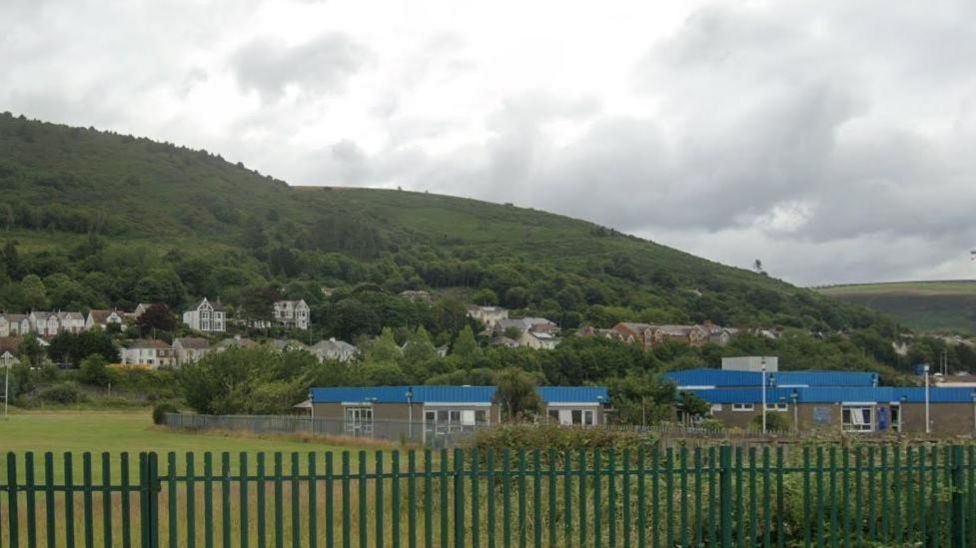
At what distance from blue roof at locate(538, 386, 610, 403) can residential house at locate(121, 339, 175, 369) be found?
90842 millimetres

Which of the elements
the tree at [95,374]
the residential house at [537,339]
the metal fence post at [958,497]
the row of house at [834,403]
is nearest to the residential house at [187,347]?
the tree at [95,374]

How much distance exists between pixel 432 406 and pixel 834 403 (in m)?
26.4

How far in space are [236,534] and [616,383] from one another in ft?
200

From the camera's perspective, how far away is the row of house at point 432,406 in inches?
2317

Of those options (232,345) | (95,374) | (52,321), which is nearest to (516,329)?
(52,321)

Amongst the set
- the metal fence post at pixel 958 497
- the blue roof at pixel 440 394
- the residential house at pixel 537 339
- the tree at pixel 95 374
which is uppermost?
the metal fence post at pixel 958 497

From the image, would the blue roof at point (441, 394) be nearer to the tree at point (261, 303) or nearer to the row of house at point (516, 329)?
the row of house at point (516, 329)

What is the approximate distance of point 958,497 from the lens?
15.0 meters

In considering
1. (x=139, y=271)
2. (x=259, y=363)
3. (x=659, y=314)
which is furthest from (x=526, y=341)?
(x=259, y=363)

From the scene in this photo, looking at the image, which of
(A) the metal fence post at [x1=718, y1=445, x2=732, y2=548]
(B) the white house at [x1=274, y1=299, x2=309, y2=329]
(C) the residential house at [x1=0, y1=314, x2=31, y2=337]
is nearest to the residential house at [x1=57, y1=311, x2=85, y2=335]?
(C) the residential house at [x1=0, y1=314, x2=31, y2=337]

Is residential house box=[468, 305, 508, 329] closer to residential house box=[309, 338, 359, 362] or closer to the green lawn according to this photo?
residential house box=[309, 338, 359, 362]

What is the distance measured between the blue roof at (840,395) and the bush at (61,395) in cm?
5494

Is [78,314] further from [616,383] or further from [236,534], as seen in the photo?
[236,534]

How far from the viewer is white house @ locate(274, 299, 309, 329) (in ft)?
608
